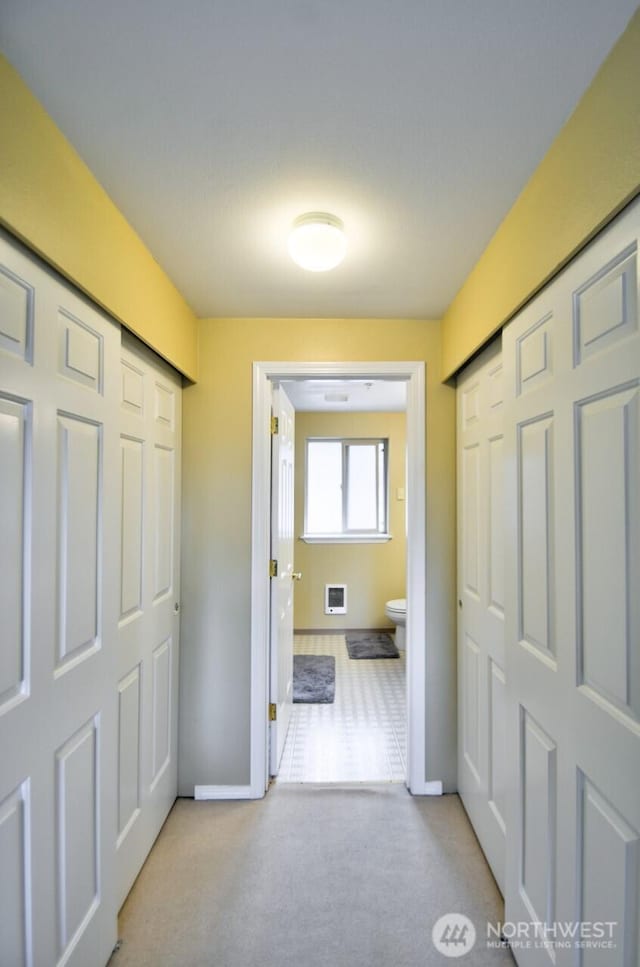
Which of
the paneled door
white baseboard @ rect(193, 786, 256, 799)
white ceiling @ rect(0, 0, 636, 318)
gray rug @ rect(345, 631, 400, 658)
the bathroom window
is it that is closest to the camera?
white ceiling @ rect(0, 0, 636, 318)

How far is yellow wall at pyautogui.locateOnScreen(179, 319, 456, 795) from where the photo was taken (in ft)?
7.57

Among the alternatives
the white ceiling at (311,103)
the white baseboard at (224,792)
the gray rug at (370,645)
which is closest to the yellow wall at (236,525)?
the white baseboard at (224,792)

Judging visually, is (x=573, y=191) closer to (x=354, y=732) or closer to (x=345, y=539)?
(x=354, y=732)

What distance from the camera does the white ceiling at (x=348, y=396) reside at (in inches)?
160

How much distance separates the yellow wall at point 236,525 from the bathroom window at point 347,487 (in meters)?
2.80

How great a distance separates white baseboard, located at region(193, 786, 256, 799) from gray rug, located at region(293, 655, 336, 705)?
1.16 metres

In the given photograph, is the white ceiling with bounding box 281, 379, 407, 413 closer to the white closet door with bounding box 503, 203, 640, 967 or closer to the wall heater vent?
the wall heater vent

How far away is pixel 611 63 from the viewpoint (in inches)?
36.9

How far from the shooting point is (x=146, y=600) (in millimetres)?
1913

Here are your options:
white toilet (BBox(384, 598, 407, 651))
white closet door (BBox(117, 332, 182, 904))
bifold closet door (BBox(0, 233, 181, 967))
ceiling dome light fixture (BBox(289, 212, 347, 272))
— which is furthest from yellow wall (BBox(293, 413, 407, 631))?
ceiling dome light fixture (BBox(289, 212, 347, 272))

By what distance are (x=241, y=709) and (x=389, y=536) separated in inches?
119

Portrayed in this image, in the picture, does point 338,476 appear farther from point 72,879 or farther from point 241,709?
point 72,879

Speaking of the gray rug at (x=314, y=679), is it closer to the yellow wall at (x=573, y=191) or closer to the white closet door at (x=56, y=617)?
the white closet door at (x=56, y=617)

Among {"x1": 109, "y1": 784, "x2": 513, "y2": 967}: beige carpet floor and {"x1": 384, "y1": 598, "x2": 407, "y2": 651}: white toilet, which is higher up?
{"x1": 384, "y1": 598, "x2": 407, "y2": 651}: white toilet
